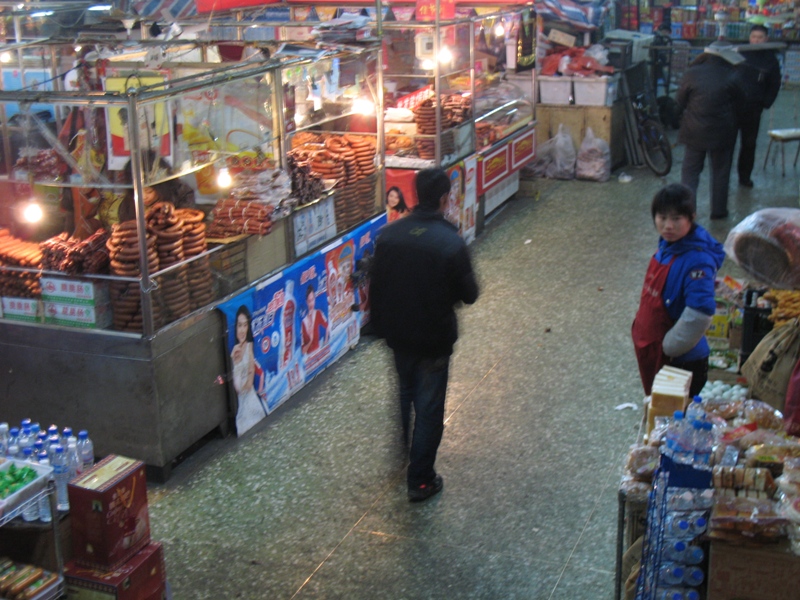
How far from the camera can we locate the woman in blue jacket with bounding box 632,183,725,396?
4.38m

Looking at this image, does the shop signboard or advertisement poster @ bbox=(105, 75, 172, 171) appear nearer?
advertisement poster @ bbox=(105, 75, 172, 171)

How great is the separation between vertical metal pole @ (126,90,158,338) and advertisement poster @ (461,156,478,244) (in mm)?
4780

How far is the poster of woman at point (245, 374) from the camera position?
19.4 feet

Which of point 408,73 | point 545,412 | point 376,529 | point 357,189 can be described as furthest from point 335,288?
point 408,73

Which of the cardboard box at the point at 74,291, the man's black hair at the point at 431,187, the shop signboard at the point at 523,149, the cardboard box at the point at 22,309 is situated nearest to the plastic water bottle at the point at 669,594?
the man's black hair at the point at 431,187

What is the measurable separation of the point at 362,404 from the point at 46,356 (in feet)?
6.78

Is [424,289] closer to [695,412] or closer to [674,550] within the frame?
[695,412]

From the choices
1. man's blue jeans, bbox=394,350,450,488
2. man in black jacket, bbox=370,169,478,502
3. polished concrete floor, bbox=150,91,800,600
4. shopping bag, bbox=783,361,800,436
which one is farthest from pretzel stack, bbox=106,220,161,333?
shopping bag, bbox=783,361,800,436

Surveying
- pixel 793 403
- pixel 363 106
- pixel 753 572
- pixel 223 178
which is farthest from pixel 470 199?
pixel 753 572

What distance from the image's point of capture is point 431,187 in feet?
15.8

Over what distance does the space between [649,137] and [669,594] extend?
1045cm

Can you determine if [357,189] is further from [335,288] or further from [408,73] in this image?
[408,73]

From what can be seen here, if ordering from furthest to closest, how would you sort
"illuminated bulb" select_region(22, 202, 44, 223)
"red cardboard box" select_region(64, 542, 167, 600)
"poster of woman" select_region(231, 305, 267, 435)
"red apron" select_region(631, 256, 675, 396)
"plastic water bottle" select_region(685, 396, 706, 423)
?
"poster of woman" select_region(231, 305, 267, 435) → "illuminated bulb" select_region(22, 202, 44, 223) → "red apron" select_region(631, 256, 675, 396) → "red cardboard box" select_region(64, 542, 167, 600) → "plastic water bottle" select_region(685, 396, 706, 423)

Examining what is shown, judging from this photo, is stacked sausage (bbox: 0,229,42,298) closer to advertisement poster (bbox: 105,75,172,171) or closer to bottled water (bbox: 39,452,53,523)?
advertisement poster (bbox: 105,75,172,171)
